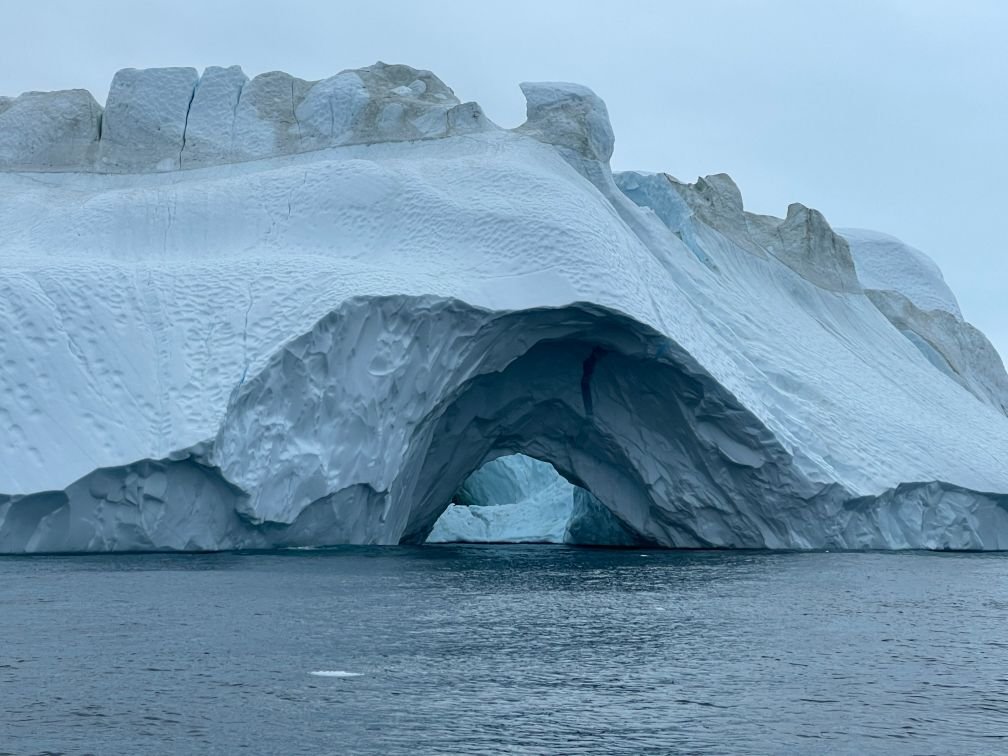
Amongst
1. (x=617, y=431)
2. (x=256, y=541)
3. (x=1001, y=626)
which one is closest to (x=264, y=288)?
(x=256, y=541)

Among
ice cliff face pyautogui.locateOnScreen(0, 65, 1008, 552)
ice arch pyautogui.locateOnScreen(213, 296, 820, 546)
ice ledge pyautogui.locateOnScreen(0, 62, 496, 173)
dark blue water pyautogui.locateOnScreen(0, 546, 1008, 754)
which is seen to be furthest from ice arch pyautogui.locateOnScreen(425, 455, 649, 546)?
dark blue water pyautogui.locateOnScreen(0, 546, 1008, 754)

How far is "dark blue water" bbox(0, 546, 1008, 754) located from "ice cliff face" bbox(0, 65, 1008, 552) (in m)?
2.47

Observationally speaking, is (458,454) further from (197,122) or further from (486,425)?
(197,122)

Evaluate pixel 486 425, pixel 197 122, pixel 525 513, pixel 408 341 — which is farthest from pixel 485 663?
pixel 525 513

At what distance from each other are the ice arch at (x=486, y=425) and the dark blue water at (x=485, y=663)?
317cm

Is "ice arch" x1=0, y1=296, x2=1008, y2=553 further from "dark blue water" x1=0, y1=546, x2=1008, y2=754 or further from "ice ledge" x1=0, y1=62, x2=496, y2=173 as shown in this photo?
"ice ledge" x1=0, y1=62, x2=496, y2=173

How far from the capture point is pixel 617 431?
22.5 meters

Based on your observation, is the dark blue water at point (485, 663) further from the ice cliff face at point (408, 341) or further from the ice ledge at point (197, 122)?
the ice ledge at point (197, 122)

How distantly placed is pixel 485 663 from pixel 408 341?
10932 millimetres

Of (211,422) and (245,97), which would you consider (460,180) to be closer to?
(245,97)

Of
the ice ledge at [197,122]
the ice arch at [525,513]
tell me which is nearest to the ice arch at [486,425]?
the ice arch at [525,513]

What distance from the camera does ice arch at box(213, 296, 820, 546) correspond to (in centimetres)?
1848

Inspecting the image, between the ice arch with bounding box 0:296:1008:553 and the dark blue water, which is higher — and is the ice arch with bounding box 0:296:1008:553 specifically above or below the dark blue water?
above

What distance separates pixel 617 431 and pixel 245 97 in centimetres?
1070
